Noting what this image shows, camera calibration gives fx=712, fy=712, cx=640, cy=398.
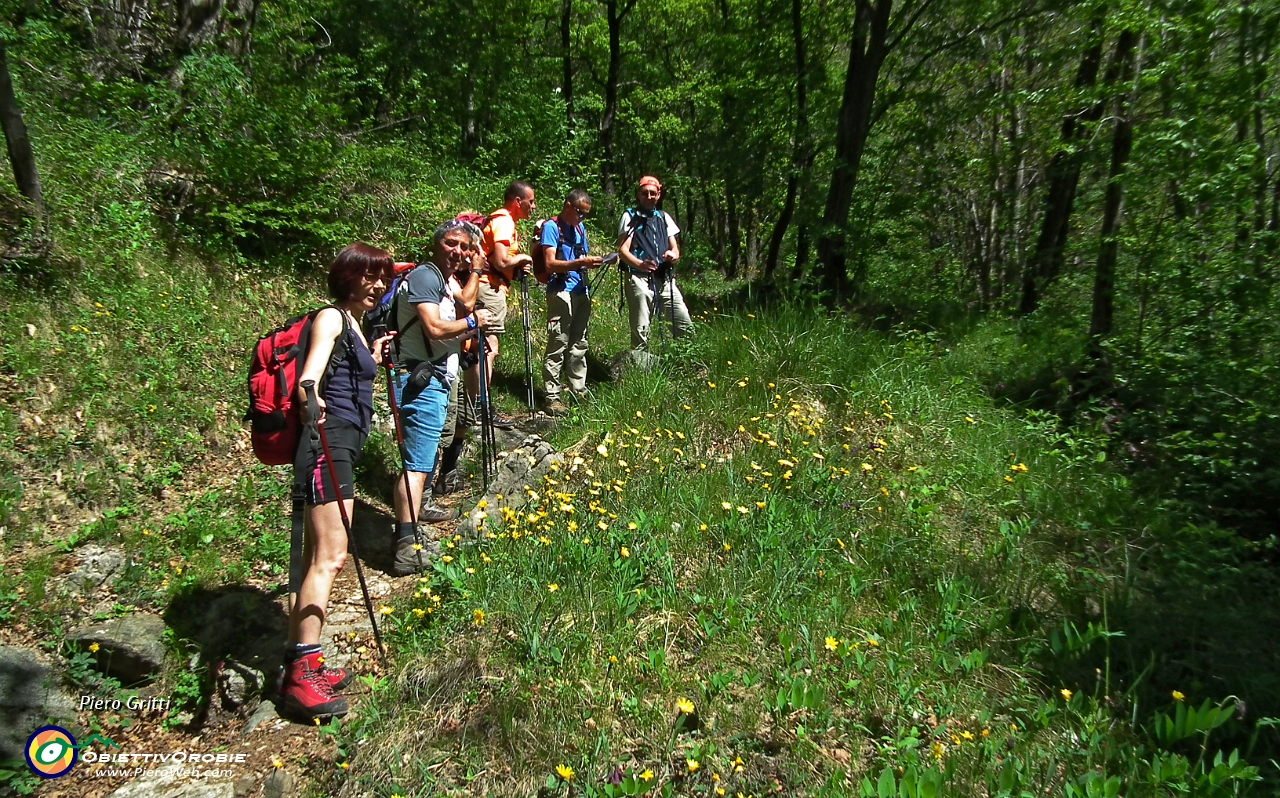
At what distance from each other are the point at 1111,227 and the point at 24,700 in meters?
9.87

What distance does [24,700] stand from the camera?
140 inches

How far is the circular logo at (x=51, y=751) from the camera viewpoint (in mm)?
3357

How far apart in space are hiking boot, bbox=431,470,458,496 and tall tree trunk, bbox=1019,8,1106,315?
7228 millimetres

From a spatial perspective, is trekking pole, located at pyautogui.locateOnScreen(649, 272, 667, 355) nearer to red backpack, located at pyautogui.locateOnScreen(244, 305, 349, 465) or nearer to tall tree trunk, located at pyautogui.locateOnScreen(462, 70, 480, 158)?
red backpack, located at pyautogui.locateOnScreen(244, 305, 349, 465)

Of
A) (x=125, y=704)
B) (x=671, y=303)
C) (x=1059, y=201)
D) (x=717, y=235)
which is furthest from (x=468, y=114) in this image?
(x=125, y=704)

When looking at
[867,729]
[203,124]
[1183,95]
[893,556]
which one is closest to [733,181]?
[1183,95]

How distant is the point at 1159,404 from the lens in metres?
6.20

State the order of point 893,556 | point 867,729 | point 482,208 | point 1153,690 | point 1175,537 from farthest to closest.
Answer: point 482,208 < point 1175,537 < point 893,556 < point 1153,690 < point 867,729

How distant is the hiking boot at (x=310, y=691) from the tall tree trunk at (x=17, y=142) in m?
4.83

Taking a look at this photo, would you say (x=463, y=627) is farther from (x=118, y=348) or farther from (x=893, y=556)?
(x=118, y=348)

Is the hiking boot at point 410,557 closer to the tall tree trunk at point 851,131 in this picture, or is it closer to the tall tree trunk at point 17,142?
the tall tree trunk at point 17,142

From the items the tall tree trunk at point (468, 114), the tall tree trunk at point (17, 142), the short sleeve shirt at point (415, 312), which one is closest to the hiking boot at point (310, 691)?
the short sleeve shirt at point (415, 312)

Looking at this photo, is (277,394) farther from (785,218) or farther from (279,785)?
(785,218)

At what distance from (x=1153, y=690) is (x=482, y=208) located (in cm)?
1040
